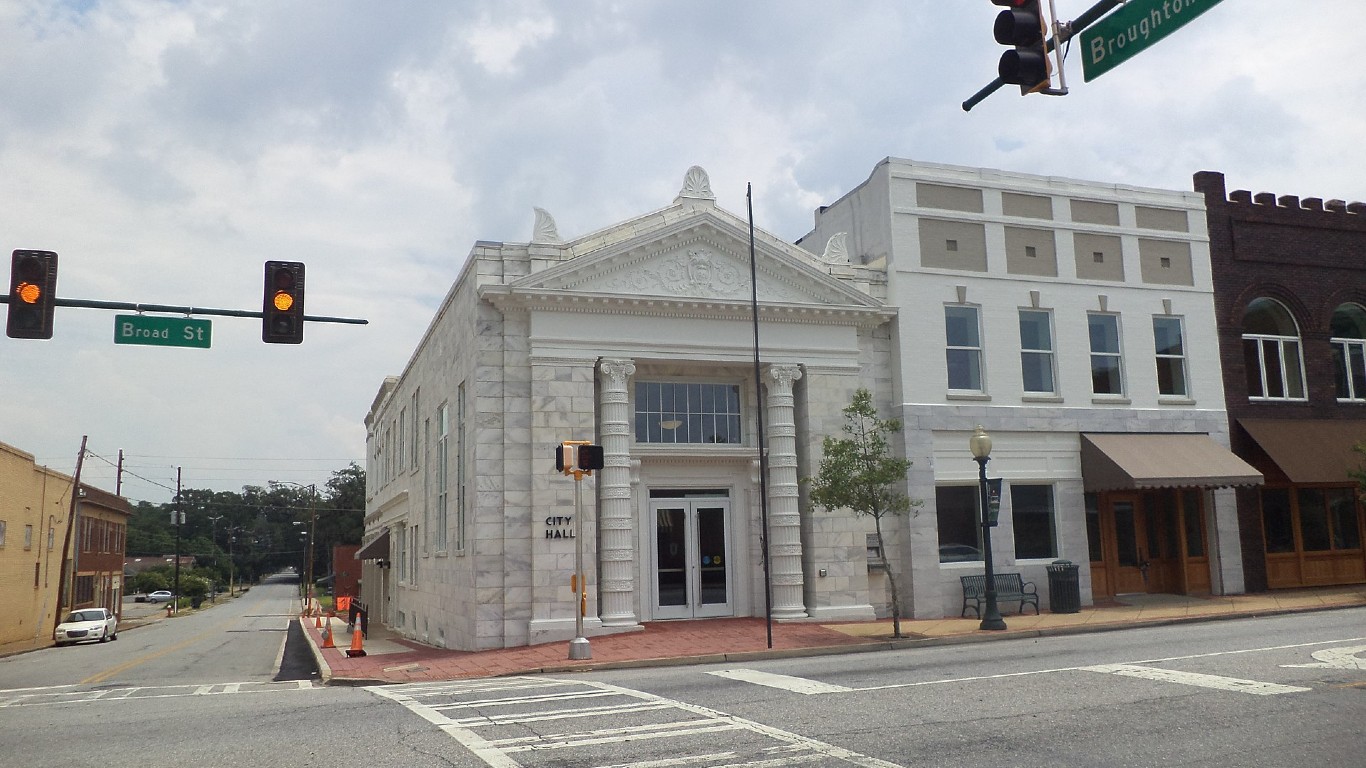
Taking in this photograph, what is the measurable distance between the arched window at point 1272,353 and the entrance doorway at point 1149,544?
3.68 metres

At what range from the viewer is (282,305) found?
555 inches

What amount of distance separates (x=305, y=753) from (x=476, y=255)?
13284 mm

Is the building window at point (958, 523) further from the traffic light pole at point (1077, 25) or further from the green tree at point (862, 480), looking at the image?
the traffic light pole at point (1077, 25)

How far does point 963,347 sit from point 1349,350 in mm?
11591

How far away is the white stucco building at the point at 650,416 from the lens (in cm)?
2034

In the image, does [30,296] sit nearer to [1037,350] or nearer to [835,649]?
[835,649]

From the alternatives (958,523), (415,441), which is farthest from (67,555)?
(958,523)

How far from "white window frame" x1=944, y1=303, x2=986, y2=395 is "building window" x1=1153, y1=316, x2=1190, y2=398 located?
4.84 m

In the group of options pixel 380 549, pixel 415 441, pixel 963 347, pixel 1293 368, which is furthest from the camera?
pixel 380 549

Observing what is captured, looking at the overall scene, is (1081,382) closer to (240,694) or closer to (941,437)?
(941,437)

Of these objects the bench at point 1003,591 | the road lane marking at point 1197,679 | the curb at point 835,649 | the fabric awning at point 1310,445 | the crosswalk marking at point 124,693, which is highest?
the fabric awning at point 1310,445

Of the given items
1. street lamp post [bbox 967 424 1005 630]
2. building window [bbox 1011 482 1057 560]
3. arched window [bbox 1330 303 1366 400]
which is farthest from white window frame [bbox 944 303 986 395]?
arched window [bbox 1330 303 1366 400]

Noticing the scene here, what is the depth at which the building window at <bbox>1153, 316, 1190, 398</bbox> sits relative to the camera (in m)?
25.7

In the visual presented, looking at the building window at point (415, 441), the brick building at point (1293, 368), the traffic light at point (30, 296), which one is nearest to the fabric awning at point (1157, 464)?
the brick building at point (1293, 368)
